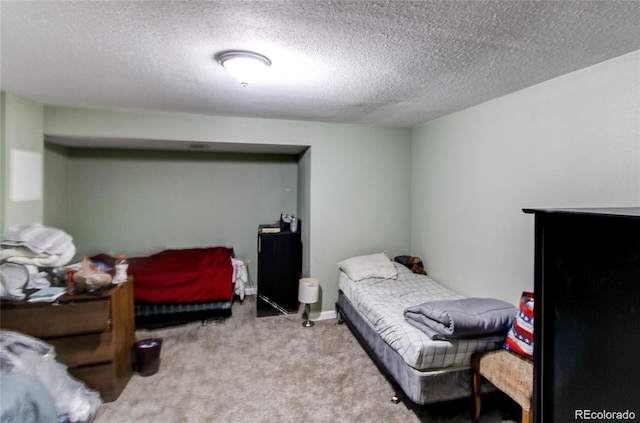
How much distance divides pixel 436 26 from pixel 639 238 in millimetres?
1173

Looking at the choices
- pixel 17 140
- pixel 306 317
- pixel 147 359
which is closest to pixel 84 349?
pixel 147 359

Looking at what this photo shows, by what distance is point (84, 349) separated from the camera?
2.01 m

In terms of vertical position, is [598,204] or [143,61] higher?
[143,61]

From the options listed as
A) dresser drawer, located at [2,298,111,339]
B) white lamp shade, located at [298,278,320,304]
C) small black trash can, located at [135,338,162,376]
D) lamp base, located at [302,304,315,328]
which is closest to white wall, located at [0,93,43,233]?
dresser drawer, located at [2,298,111,339]

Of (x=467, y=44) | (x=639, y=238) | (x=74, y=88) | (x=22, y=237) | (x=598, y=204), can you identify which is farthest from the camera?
(x=74, y=88)

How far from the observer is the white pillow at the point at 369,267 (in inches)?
123

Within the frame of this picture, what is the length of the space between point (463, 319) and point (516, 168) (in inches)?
49.3

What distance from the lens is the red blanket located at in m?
3.11

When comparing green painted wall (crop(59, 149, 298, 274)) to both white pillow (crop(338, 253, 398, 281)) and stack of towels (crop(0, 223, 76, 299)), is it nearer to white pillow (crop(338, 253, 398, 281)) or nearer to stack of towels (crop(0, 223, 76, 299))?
white pillow (crop(338, 253, 398, 281))

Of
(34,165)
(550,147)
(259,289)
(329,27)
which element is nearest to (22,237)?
(34,165)

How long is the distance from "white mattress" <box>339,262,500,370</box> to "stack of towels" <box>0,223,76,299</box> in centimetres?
245

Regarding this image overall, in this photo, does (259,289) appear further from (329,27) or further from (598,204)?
Answer: (598,204)

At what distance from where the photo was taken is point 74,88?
90.1 inches

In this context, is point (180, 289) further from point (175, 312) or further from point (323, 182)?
point (323, 182)
